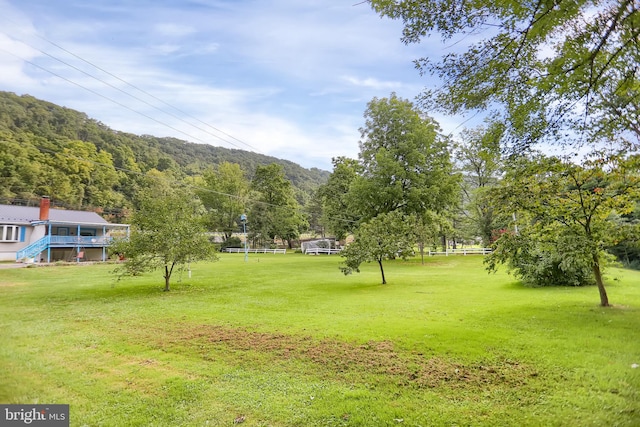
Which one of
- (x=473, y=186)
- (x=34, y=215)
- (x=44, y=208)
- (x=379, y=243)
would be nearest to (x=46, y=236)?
(x=44, y=208)

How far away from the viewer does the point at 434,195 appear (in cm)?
2436

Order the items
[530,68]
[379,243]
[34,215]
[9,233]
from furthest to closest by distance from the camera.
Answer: [34,215], [9,233], [379,243], [530,68]

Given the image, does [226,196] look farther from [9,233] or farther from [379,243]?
[379,243]

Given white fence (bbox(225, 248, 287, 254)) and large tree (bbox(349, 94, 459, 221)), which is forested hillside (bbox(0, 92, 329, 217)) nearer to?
large tree (bbox(349, 94, 459, 221))

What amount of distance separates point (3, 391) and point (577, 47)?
23.7ft

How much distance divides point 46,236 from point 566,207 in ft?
95.4

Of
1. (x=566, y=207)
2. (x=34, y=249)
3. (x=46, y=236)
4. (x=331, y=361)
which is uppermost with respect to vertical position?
(x=566, y=207)

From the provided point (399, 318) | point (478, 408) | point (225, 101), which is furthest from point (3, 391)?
point (225, 101)

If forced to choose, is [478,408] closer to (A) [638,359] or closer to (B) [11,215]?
(A) [638,359]

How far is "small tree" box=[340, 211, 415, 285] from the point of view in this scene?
1261 centimetres

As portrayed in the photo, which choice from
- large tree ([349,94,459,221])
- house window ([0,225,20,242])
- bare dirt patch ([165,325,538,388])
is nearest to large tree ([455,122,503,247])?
large tree ([349,94,459,221])

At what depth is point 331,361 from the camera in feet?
14.8

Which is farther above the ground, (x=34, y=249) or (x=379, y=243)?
(x=379, y=243)

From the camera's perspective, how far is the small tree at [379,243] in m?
12.6
